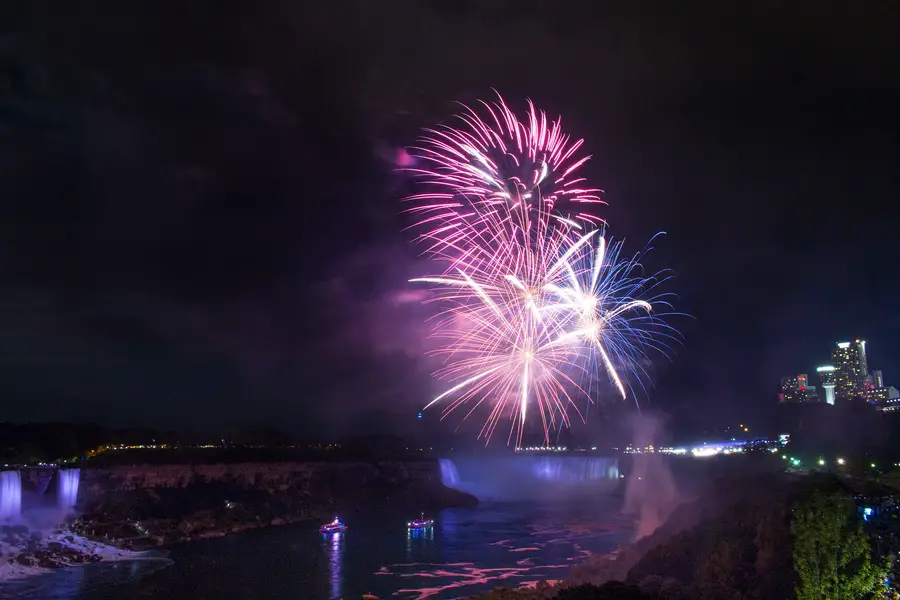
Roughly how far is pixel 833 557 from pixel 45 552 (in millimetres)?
35895

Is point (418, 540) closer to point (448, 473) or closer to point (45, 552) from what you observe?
Answer: point (45, 552)

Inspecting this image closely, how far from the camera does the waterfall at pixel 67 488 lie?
144ft

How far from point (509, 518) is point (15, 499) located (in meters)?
35.8

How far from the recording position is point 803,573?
12773mm

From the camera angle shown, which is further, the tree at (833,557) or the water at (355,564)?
the water at (355,564)

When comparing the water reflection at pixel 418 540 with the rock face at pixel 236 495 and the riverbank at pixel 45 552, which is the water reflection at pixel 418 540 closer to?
the rock face at pixel 236 495

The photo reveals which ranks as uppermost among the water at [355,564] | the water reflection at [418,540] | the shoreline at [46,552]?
the shoreline at [46,552]

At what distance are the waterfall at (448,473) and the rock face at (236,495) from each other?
1674 mm

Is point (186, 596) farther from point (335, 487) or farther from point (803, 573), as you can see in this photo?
point (335, 487)

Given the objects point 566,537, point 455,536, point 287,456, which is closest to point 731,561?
point 566,537

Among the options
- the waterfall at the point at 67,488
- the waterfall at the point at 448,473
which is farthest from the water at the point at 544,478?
the waterfall at the point at 67,488

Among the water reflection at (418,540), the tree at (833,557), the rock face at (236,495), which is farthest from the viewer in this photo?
the rock face at (236,495)

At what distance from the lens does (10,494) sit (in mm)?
40094

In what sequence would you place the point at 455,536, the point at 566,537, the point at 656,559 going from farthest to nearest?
the point at 455,536, the point at 566,537, the point at 656,559
